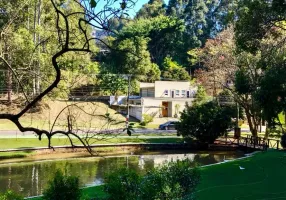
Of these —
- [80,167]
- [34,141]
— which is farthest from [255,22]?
[34,141]

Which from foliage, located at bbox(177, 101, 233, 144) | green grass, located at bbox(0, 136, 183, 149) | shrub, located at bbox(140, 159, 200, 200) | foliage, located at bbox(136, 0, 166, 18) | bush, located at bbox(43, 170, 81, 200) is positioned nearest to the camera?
shrub, located at bbox(140, 159, 200, 200)

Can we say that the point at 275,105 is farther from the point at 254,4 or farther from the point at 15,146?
the point at 15,146

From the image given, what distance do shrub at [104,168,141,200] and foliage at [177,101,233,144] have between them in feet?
69.6

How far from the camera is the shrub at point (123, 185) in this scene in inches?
339

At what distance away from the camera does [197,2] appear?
249ft

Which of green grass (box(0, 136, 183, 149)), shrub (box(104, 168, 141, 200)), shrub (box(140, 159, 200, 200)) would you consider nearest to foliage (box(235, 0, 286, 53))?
shrub (box(140, 159, 200, 200))

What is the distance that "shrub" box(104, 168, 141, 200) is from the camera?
28.2 feet

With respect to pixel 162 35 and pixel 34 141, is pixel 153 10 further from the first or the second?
pixel 34 141

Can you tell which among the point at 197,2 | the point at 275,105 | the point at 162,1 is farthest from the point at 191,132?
the point at 162,1

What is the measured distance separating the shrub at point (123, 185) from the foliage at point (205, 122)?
21209 millimetres

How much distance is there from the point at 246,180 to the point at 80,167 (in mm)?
10310

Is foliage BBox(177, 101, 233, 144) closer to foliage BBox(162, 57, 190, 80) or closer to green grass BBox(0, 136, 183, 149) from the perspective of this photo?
green grass BBox(0, 136, 183, 149)

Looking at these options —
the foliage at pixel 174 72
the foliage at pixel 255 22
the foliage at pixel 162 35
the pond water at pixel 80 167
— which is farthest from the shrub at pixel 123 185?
the foliage at pixel 162 35

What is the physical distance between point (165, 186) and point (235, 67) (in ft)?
79.5
